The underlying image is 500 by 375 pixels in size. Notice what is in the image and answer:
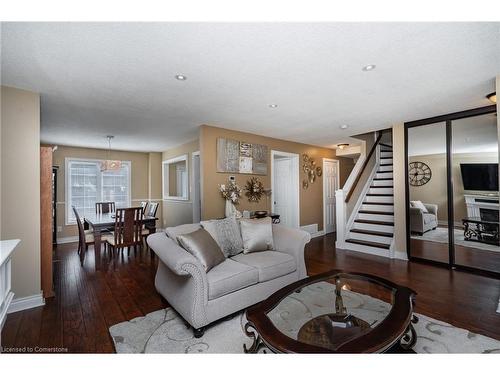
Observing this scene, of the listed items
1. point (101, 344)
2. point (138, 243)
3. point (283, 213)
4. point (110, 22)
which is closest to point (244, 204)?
point (283, 213)

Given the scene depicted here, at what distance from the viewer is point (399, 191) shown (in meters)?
Result: 4.09

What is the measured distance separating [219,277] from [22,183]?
2414mm

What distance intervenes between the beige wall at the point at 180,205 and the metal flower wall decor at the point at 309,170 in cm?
263

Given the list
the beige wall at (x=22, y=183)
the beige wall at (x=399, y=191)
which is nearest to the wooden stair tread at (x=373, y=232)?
the beige wall at (x=399, y=191)

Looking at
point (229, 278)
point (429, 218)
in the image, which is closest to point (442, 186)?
point (429, 218)

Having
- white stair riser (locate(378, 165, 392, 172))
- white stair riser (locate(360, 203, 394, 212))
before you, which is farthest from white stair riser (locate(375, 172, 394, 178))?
white stair riser (locate(360, 203, 394, 212))

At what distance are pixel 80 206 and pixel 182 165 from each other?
9.32 feet

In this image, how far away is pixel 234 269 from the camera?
7.23 ft

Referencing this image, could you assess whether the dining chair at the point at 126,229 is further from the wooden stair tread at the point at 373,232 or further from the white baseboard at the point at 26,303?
the wooden stair tread at the point at 373,232

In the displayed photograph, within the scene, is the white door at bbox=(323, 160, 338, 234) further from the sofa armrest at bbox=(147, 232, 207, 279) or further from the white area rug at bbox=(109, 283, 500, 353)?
the sofa armrest at bbox=(147, 232, 207, 279)

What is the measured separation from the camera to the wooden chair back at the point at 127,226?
12.2ft

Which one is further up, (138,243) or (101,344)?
(138,243)

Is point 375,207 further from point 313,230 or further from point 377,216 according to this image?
point 313,230

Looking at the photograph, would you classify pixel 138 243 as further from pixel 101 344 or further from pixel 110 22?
pixel 110 22
